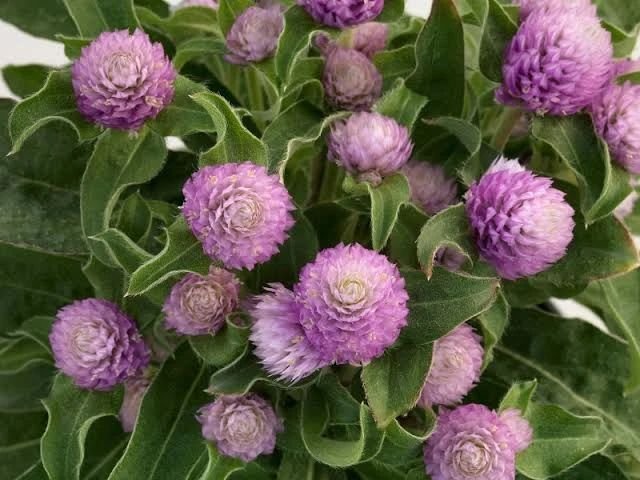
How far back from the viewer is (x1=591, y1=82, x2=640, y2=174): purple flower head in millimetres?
666

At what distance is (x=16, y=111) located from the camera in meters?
0.68

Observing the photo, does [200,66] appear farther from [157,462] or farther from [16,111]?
[157,462]

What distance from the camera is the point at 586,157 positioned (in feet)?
2.25

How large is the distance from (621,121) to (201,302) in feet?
1.04

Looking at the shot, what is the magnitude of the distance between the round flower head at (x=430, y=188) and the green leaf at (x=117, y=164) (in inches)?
7.5

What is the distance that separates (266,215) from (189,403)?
8.8 inches

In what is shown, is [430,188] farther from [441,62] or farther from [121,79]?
[121,79]

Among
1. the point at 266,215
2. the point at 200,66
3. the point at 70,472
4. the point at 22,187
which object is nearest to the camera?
the point at 266,215

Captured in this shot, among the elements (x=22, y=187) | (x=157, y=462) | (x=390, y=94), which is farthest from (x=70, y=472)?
(x=390, y=94)

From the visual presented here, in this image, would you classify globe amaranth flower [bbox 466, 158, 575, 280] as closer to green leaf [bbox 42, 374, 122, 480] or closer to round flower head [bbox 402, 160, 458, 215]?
round flower head [bbox 402, 160, 458, 215]

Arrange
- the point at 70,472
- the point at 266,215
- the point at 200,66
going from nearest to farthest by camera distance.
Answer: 1. the point at 266,215
2. the point at 70,472
3. the point at 200,66

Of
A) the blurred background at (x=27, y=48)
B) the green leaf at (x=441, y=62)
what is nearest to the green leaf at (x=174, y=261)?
the green leaf at (x=441, y=62)

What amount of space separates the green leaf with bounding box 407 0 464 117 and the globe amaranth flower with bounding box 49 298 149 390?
0.97 ft

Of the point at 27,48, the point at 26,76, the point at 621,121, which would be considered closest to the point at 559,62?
the point at 621,121
